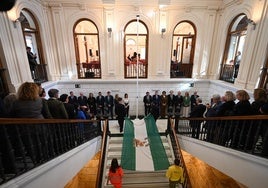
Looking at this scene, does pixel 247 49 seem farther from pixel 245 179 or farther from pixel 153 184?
pixel 153 184

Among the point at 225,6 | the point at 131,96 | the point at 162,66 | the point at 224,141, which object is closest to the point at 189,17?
the point at 225,6

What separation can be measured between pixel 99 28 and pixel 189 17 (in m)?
3.95

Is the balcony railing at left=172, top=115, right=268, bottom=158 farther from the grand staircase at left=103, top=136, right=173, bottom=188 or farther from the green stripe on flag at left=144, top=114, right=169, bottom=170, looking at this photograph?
the grand staircase at left=103, top=136, right=173, bottom=188

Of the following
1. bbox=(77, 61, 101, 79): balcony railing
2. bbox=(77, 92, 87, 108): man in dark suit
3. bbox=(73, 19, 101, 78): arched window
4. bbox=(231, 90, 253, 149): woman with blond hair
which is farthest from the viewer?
bbox=(77, 61, 101, 79): balcony railing

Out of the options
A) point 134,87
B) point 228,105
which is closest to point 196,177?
point 228,105

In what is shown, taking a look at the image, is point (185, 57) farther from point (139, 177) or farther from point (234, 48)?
point (139, 177)

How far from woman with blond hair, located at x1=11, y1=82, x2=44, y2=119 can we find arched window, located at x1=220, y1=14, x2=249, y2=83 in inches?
261

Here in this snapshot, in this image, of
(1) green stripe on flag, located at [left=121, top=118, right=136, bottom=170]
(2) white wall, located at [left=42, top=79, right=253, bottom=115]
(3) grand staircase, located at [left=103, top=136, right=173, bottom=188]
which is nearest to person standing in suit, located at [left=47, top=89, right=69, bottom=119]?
(1) green stripe on flag, located at [left=121, top=118, right=136, bottom=170]

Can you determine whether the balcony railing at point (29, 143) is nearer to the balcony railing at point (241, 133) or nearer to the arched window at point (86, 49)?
the balcony railing at point (241, 133)

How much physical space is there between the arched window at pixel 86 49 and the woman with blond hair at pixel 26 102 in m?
5.32

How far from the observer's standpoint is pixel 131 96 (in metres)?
7.36

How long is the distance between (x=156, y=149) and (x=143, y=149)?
15.5 inches

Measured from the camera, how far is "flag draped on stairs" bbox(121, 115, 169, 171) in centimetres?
387

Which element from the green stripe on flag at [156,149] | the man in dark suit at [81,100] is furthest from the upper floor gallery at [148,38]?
the green stripe on flag at [156,149]
